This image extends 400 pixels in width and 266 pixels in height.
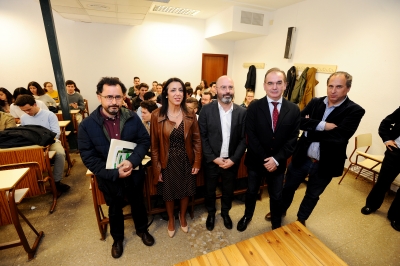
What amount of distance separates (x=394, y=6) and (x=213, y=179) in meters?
3.77

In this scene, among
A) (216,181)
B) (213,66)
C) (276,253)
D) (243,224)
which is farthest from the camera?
(213,66)

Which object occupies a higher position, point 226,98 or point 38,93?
point 226,98

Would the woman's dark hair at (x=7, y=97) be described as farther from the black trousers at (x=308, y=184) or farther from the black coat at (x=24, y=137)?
the black trousers at (x=308, y=184)

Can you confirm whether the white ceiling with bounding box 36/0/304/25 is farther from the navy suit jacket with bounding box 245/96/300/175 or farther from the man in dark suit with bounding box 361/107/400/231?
the man in dark suit with bounding box 361/107/400/231

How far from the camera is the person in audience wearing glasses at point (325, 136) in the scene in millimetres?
1682

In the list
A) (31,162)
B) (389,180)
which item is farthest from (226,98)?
(389,180)

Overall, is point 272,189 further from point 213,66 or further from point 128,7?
point 213,66

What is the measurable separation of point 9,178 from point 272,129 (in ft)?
7.46

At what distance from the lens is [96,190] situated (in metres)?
1.88

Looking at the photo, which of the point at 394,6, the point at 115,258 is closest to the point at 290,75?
the point at 394,6

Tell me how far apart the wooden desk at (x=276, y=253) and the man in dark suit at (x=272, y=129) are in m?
0.55

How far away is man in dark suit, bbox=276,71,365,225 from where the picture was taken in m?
1.68

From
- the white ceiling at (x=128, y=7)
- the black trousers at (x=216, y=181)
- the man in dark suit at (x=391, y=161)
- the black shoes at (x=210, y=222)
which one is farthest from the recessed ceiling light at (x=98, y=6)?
the man in dark suit at (x=391, y=161)

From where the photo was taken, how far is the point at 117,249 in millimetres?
1847
